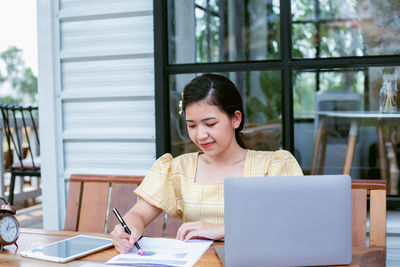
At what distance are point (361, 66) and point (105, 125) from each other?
4.69ft

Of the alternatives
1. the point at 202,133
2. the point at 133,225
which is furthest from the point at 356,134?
the point at 133,225

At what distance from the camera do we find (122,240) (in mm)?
1339

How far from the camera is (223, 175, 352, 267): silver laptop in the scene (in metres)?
1.07

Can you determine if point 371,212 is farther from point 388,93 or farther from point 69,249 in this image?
point 69,249

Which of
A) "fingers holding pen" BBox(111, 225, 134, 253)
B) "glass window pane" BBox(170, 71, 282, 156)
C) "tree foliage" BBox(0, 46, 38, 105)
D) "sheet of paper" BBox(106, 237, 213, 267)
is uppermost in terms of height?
"tree foliage" BBox(0, 46, 38, 105)

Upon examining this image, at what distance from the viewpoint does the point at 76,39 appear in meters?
2.64

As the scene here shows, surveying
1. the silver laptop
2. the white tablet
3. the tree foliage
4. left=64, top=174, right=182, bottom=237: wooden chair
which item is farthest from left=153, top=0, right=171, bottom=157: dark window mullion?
the tree foliage

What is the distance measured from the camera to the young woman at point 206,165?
Answer: 1683mm

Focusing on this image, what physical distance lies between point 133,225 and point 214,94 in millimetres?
570

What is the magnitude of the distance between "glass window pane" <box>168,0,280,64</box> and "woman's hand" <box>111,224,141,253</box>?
129cm

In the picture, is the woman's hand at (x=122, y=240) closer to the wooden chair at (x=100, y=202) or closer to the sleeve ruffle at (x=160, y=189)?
the sleeve ruffle at (x=160, y=189)

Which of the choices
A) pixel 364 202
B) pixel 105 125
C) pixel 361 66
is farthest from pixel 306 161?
pixel 105 125

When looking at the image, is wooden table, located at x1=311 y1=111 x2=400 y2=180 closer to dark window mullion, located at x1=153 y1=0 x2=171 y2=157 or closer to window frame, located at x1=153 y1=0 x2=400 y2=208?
window frame, located at x1=153 y1=0 x2=400 y2=208

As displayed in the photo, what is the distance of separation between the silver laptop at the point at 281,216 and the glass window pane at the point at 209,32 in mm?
1394
